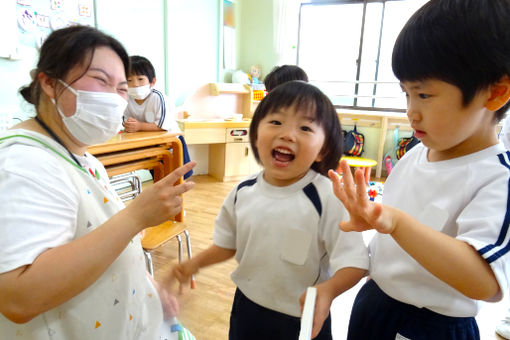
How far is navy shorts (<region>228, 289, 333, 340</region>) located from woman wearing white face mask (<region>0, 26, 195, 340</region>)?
0.75ft

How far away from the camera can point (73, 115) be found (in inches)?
33.4

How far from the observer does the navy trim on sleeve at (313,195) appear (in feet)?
2.69

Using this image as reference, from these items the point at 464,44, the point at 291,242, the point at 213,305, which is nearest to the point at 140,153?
the point at 213,305

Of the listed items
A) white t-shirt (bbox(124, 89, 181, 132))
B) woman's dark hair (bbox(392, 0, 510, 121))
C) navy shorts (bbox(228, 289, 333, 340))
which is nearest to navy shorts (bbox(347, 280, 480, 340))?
navy shorts (bbox(228, 289, 333, 340))

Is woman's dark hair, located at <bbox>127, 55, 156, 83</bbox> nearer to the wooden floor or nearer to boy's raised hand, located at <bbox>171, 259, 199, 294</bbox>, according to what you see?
the wooden floor

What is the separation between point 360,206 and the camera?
23.0 inches

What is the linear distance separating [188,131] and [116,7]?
1.64 m

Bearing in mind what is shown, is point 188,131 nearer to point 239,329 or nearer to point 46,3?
point 46,3

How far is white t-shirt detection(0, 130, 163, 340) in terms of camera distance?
0.62 m

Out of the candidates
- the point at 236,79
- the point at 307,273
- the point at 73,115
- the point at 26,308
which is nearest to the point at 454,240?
the point at 307,273

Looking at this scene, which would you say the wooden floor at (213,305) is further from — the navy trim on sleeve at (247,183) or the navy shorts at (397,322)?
the navy shorts at (397,322)

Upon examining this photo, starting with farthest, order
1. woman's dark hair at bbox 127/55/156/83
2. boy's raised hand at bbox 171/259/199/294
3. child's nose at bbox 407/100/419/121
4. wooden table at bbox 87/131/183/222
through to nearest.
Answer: woman's dark hair at bbox 127/55/156/83
wooden table at bbox 87/131/183/222
boy's raised hand at bbox 171/259/199/294
child's nose at bbox 407/100/419/121

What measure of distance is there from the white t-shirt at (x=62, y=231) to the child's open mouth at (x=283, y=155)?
0.46 m

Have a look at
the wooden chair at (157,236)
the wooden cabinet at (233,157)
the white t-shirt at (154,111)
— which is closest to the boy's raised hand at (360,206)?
the wooden chair at (157,236)
